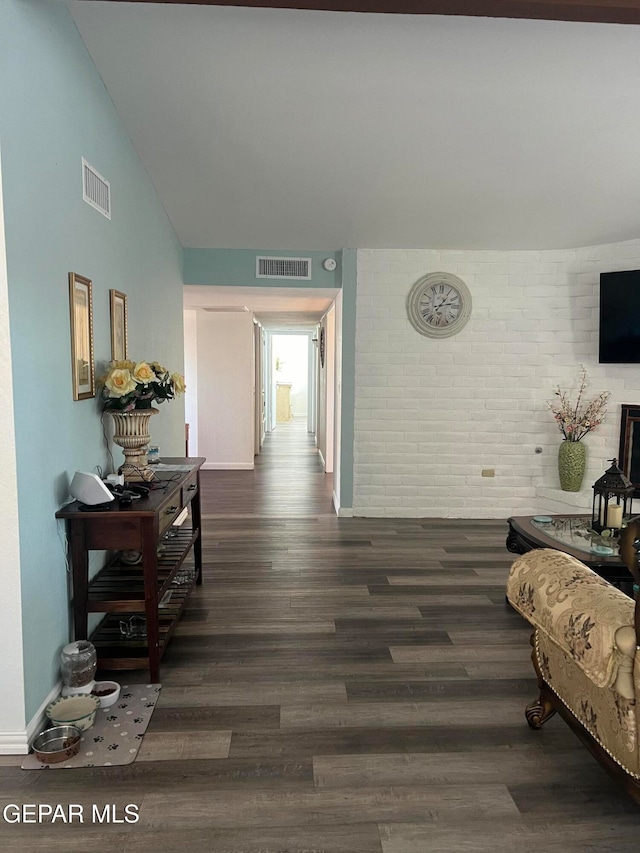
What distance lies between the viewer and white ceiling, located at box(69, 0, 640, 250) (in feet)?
8.82

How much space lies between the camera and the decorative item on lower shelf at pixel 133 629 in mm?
2773

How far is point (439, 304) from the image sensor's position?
17.1ft

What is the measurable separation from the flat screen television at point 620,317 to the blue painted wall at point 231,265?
2.35 m

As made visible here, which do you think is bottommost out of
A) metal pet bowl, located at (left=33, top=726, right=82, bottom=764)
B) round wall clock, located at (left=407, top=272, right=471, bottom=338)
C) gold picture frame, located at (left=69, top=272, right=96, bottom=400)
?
metal pet bowl, located at (left=33, top=726, right=82, bottom=764)

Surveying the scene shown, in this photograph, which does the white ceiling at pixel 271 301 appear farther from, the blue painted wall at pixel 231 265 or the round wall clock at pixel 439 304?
the round wall clock at pixel 439 304

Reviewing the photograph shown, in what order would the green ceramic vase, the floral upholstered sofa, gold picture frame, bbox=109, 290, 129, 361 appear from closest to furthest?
the floral upholstered sofa < gold picture frame, bbox=109, 290, 129, 361 < the green ceramic vase

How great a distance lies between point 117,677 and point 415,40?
3290mm

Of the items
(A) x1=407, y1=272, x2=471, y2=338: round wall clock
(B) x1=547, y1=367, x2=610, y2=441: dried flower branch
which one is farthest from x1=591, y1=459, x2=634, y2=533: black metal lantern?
(A) x1=407, y1=272, x2=471, y2=338: round wall clock

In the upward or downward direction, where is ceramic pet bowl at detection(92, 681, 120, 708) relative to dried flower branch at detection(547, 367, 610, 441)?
downward

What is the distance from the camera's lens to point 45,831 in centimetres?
175

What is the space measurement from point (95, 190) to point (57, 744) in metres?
2.45

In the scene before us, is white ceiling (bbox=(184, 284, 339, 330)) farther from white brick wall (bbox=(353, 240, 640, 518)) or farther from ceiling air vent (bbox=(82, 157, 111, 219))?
ceiling air vent (bbox=(82, 157, 111, 219))

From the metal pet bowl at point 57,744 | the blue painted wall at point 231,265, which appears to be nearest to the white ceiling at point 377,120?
the blue painted wall at point 231,265

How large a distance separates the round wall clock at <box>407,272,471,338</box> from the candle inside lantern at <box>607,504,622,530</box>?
7.89ft
